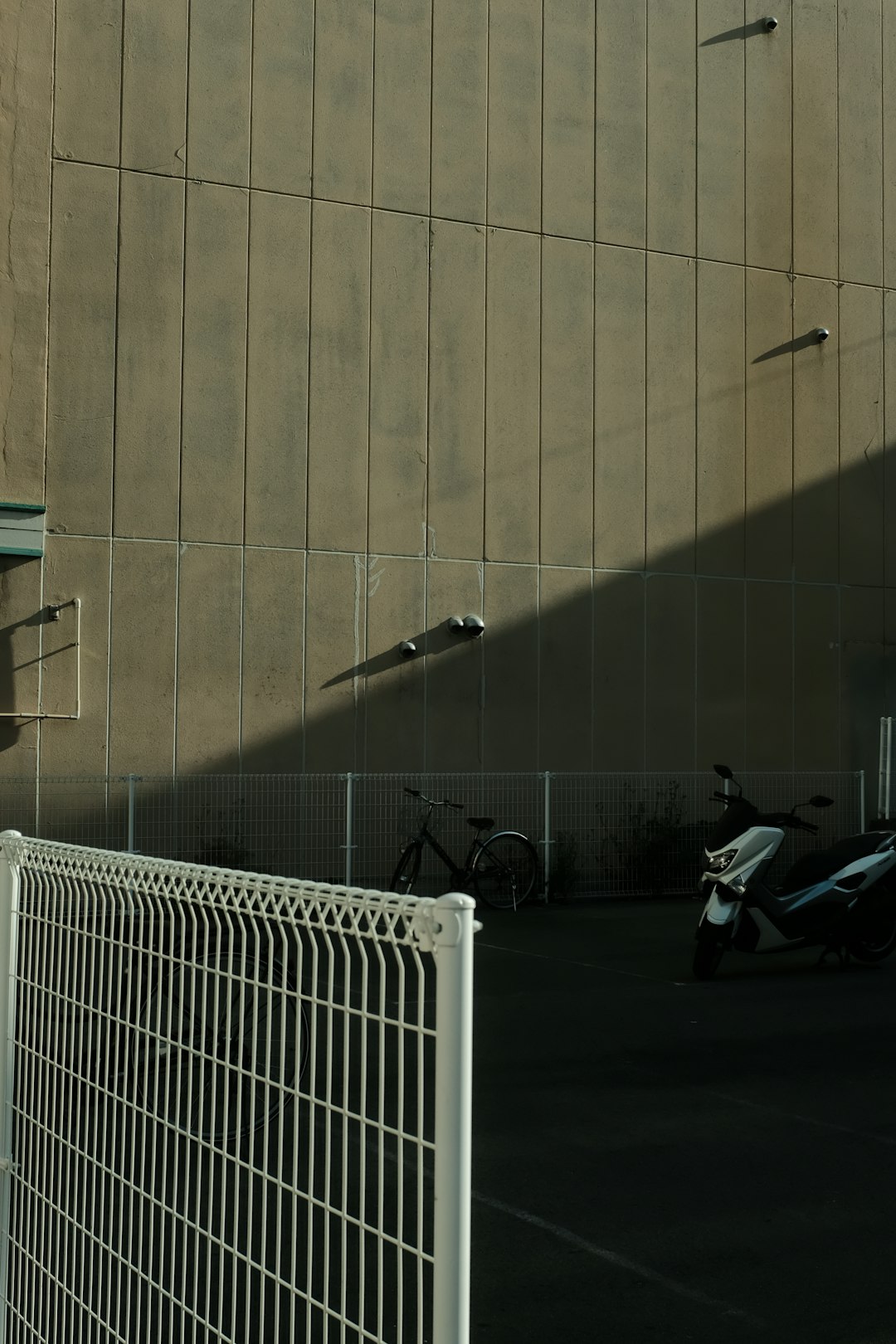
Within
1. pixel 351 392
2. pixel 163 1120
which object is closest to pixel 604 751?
pixel 351 392

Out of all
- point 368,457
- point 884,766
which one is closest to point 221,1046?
point 368,457

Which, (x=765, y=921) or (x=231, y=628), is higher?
(x=231, y=628)

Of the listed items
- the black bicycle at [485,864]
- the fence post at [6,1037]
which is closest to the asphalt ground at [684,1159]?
the fence post at [6,1037]

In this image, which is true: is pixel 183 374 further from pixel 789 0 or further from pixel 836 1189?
pixel 836 1189

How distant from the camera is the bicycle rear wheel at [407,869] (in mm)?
14078

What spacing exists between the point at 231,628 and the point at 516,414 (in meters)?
4.23

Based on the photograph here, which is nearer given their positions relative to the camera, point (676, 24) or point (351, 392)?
point (351, 392)

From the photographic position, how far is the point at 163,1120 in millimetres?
2787

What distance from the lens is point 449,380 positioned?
1614 cm

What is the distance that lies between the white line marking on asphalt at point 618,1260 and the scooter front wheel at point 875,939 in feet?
20.5

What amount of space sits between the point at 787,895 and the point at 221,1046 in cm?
798

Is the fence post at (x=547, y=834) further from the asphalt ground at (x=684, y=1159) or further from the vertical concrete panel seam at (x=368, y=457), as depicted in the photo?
the asphalt ground at (x=684, y=1159)

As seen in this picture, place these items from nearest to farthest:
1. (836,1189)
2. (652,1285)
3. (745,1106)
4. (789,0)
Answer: (652,1285) < (836,1189) < (745,1106) < (789,0)

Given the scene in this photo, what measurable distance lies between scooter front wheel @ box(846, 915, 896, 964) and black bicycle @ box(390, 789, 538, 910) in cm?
453
